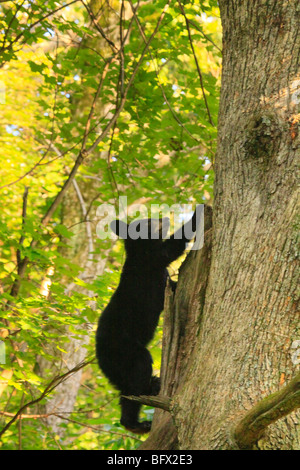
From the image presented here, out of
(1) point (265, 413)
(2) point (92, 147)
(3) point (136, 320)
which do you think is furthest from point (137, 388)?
(1) point (265, 413)

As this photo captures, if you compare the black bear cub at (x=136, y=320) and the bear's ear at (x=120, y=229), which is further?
the bear's ear at (x=120, y=229)

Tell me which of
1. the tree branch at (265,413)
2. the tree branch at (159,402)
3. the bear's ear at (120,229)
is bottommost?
the tree branch at (159,402)

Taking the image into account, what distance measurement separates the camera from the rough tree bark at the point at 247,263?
1.77 meters

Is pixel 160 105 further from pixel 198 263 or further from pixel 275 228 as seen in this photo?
pixel 275 228

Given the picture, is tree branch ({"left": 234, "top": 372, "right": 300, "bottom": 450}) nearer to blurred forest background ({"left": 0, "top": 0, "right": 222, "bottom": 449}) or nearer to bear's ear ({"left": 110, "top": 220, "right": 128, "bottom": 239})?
blurred forest background ({"left": 0, "top": 0, "right": 222, "bottom": 449})

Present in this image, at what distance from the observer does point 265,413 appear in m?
1.51

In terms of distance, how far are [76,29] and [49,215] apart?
73.8 inches

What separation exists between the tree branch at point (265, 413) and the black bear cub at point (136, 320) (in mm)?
2440

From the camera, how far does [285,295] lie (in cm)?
185

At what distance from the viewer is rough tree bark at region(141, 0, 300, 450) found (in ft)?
5.82

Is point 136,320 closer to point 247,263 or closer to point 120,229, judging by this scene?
point 120,229
